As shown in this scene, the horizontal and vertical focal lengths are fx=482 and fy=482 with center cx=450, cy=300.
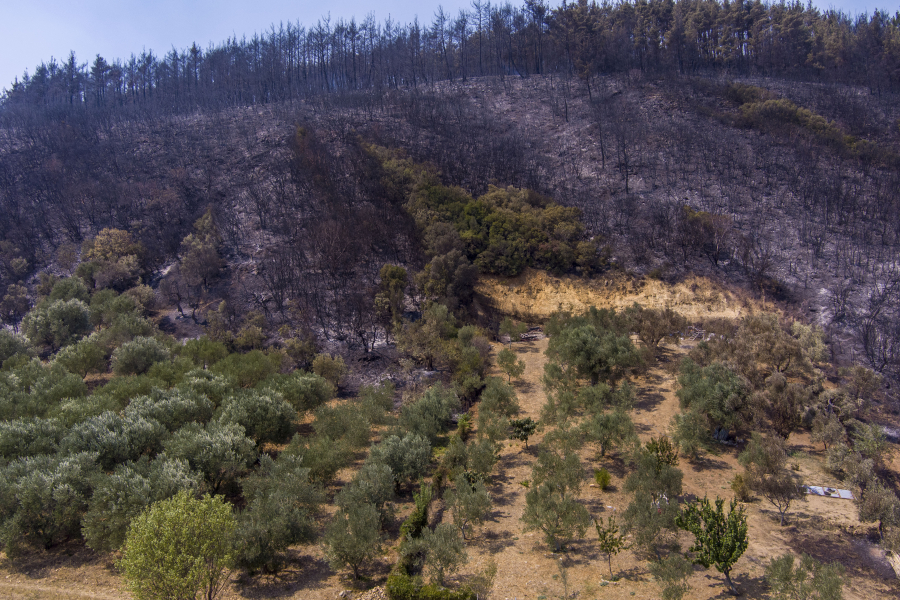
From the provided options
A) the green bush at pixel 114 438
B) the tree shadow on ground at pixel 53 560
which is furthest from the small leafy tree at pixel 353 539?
the green bush at pixel 114 438

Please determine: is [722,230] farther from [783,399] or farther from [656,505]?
[656,505]

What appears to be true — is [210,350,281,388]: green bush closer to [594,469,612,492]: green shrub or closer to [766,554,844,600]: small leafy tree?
[594,469,612,492]: green shrub

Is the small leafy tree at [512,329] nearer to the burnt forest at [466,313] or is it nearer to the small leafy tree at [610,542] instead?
the burnt forest at [466,313]

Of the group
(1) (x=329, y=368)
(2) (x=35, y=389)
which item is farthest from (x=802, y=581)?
(2) (x=35, y=389)

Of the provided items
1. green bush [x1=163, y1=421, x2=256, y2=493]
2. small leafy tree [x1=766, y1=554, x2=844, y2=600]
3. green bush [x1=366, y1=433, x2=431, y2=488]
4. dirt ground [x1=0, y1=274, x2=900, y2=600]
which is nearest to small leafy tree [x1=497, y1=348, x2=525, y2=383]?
dirt ground [x1=0, y1=274, x2=900, y2=600]

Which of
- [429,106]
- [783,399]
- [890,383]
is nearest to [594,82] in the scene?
[429,106]

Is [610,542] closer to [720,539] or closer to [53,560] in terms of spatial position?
[720,539]
